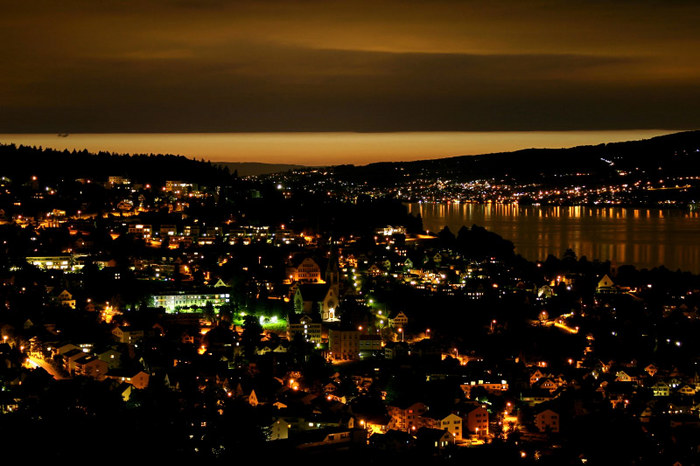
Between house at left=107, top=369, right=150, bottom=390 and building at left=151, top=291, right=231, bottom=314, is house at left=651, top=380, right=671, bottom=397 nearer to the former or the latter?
house at left=107, top=369, right=150, bottom=390

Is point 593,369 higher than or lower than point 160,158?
lower

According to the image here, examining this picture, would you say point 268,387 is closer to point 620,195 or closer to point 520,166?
point 620,195

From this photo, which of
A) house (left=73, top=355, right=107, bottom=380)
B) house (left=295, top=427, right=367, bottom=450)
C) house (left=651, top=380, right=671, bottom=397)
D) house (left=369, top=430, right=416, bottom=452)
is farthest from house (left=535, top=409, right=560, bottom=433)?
house (left=73, top=355, right=107, bottom=380)

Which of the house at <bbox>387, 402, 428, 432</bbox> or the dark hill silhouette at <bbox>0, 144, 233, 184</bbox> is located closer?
the house at <bbox>387, 402, 428, 432</bbox>

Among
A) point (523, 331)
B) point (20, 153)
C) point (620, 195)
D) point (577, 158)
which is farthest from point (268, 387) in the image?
point (577, 158)

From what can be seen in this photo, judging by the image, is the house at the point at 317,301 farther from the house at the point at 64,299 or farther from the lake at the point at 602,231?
the lake at the point at 602,231

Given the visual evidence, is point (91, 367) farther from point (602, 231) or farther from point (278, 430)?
point (602, 231)
